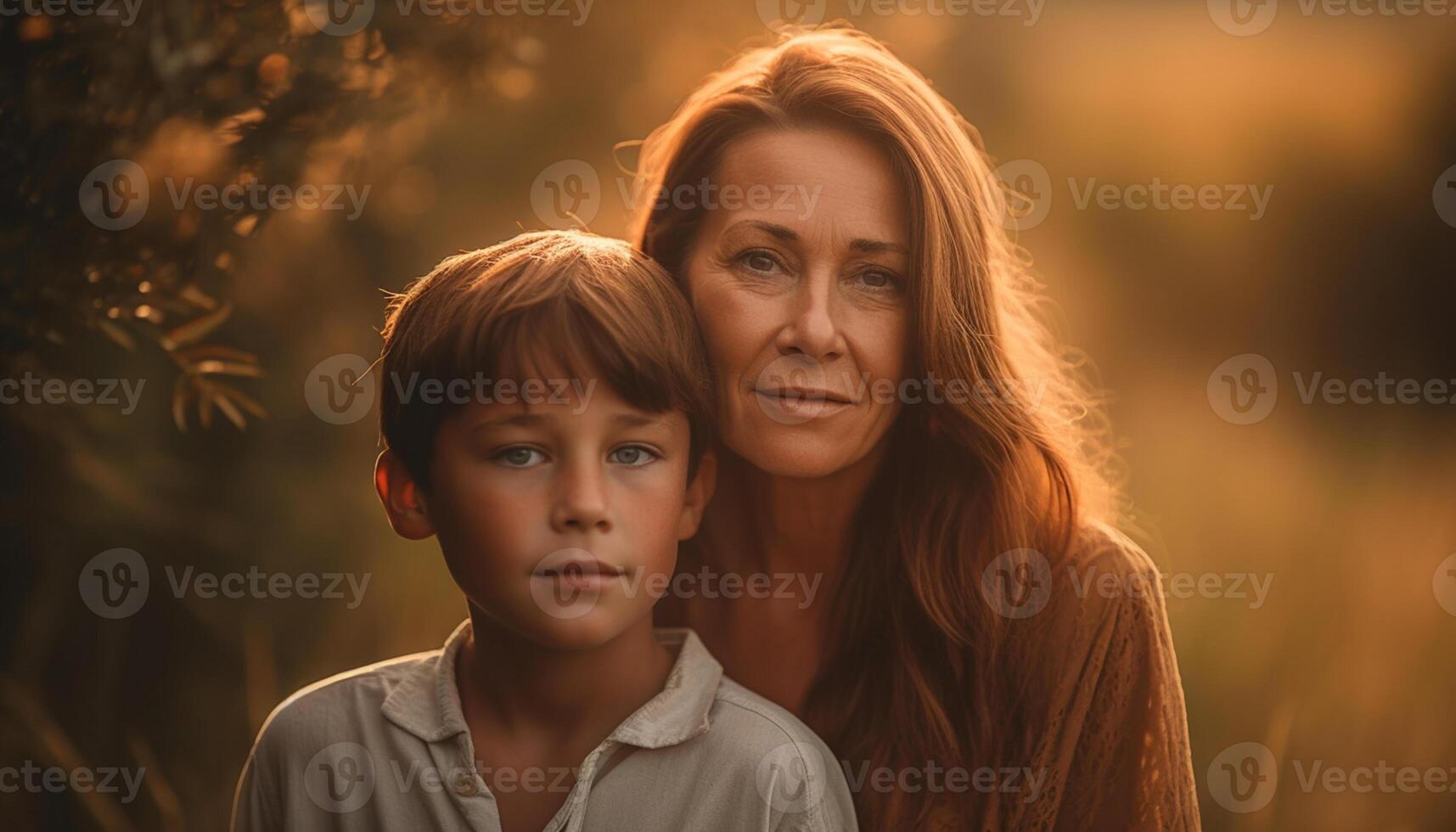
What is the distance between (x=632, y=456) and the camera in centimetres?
183

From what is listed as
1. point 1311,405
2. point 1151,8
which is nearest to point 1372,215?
point 1311,405

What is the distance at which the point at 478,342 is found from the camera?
1.79 m

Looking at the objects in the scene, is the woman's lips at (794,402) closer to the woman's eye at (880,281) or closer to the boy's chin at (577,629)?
the woman's eye at (880,281)

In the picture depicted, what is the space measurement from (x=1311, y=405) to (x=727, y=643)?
2079 mm

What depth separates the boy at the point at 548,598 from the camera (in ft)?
5.78

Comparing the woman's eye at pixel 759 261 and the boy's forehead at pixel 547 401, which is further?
the woman's eye at pixel 759 261

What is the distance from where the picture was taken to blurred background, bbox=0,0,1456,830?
7.75 ft

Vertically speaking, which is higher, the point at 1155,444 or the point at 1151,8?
the point at 1151,8

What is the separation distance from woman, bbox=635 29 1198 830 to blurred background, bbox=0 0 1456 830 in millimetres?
826

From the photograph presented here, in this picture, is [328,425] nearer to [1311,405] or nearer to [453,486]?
[453,486]

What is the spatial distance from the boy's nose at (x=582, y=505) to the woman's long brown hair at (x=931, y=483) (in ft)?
2.04

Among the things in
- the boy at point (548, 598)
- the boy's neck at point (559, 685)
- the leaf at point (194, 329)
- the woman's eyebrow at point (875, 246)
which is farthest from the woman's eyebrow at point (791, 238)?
the leaf at point (194, 329)

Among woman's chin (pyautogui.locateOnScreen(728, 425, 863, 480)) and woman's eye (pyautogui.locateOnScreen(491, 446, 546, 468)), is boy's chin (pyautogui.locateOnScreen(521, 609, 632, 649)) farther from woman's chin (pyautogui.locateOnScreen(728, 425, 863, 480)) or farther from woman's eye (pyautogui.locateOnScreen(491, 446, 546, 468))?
woman's chin (pyautogui.locateOnScreen(728, 425, 863, 480))

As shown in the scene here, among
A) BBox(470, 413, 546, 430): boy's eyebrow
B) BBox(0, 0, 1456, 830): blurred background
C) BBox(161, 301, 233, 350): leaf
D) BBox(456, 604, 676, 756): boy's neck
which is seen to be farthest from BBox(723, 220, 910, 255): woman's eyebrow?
BBox(161, 301, 233, 350): leaf
